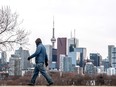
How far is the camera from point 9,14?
1572 inches

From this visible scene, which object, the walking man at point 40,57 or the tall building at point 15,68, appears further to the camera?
the tall building at point 15,68

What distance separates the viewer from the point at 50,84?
825 inches

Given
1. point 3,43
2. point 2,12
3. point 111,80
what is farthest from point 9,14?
point 111,80

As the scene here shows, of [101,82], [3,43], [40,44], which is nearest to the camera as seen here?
[40,44]

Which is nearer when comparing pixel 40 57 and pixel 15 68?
pixel 40 57

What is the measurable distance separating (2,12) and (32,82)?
1924cm

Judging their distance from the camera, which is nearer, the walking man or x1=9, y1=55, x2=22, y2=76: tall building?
the walking man

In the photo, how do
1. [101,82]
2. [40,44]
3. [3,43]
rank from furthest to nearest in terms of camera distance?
1. [3,43]
2. [101,82]
3. [40,44]

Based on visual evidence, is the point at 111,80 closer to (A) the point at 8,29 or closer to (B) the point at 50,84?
(B) the point at 50,84

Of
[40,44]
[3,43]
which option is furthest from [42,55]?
[3,43]

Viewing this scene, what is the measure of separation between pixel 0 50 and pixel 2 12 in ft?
11.7

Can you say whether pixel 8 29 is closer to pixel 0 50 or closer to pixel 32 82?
pixel 0 50

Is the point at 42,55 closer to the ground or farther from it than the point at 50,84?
farther from it

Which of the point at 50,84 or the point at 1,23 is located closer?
the point at 50,84
